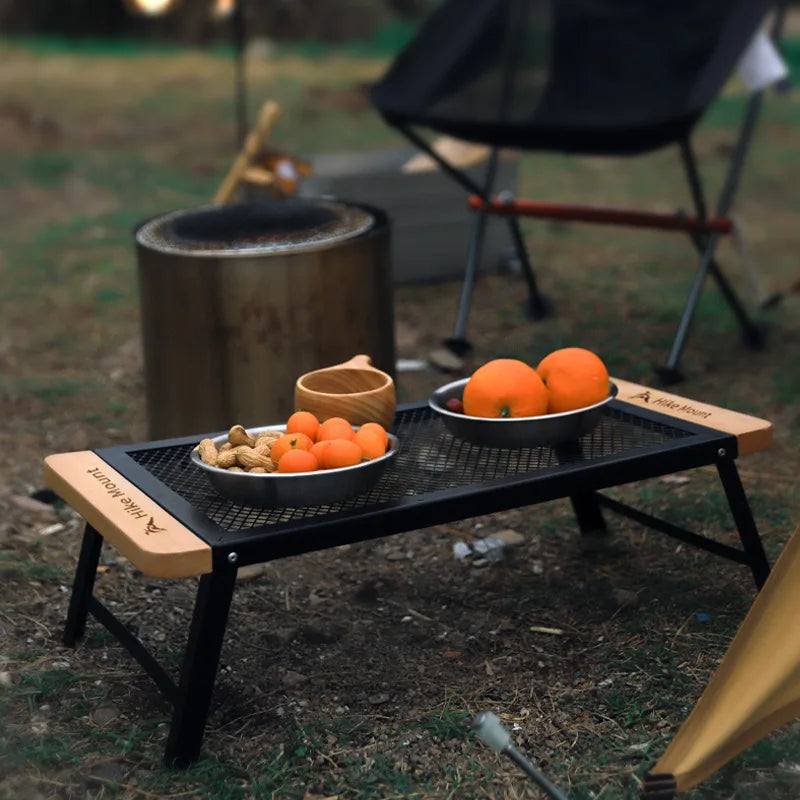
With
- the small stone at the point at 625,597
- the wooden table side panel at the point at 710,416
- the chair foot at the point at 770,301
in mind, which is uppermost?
the wooden table side panel at the point at 710,416

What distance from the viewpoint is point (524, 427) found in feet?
7.79

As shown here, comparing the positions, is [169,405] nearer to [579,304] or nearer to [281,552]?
[281,552]

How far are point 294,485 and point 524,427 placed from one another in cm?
48

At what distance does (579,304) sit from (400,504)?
3.43 m

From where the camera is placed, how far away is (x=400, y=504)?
2143 mm

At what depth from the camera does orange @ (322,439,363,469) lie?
2.16 metres

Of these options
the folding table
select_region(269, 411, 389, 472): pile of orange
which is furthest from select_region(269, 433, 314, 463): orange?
the folding table

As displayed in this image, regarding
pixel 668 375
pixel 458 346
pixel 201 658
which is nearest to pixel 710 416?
pixel 201 658

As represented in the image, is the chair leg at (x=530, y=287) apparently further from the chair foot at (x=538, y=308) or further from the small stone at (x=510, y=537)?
the small stone at (x=510, y=537)

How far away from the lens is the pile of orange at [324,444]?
7.08 ft

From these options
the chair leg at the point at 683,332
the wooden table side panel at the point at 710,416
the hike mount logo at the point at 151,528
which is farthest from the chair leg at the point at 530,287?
the hike mount logo at the point at 151,528

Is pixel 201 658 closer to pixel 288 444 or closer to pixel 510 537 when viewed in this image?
pixel 288 444

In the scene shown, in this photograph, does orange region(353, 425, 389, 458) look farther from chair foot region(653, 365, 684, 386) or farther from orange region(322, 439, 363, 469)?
chair foot region(653, 365, 684, 386)

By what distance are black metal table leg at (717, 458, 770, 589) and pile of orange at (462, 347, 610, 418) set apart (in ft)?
1.06
